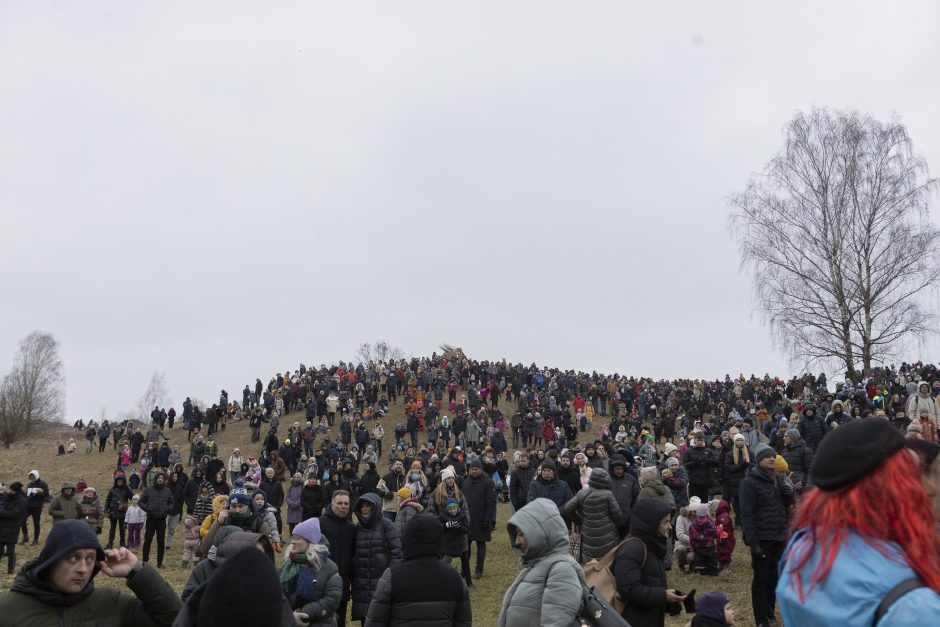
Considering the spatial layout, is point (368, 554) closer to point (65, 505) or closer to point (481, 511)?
point (481, 511)

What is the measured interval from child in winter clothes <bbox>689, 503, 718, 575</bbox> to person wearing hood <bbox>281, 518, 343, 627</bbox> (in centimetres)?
656

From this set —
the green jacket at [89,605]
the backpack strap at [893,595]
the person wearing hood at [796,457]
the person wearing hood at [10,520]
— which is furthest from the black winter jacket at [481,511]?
the backpack strap at [893,595]

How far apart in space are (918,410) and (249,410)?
30.9 m

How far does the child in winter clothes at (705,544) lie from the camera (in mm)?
11039

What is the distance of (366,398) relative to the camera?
36375 mm

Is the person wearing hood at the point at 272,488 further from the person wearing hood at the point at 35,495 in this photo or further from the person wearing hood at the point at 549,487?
the person wearing hood at the point at 549,487

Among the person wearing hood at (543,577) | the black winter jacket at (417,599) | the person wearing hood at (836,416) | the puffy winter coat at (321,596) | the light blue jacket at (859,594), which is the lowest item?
the puffy winter coat at (321,596)

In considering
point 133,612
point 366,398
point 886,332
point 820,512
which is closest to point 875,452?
point 820,512

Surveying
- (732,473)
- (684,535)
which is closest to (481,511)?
(684,535)

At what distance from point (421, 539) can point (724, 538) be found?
288 inches

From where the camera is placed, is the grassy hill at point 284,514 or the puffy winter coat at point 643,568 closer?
the puffy winter coat at point 643,568

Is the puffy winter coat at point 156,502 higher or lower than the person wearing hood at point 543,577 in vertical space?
lower

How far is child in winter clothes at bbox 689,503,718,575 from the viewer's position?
11039mm

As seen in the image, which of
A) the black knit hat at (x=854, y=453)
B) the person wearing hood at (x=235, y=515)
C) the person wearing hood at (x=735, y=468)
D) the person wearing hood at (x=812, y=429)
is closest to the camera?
the black knit hat at (x=854, y=453)
